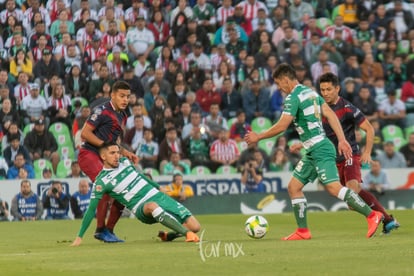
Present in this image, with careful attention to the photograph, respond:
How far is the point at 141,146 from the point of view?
86.0 ft

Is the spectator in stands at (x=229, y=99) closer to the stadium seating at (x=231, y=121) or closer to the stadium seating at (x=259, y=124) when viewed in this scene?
the stadium seating at (x=231, y=121)

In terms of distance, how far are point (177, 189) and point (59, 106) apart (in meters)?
4.21

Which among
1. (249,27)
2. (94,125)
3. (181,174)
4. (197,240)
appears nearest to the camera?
(197,240)

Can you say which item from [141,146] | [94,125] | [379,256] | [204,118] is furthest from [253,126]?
[379,256]

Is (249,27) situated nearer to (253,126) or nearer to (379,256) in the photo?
(253,126)

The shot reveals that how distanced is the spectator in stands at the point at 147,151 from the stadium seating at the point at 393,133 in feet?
17.9

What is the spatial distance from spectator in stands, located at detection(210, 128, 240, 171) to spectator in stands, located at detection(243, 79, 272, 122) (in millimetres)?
1627

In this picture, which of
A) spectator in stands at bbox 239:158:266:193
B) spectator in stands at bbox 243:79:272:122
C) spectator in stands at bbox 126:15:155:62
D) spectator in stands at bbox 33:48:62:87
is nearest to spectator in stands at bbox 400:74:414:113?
spectator in stands at bbox 243:79:272:122

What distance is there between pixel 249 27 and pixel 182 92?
10.4 ft

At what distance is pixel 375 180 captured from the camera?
81.2 feet

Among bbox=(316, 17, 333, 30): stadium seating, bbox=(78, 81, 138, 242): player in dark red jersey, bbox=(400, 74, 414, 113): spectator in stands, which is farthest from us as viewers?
bbox=(316, 17, 333, 30): stadium seating

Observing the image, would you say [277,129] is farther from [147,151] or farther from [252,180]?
[147,151]

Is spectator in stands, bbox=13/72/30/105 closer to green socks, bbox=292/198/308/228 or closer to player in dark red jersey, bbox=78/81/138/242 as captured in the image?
player in dark red jersey, bbox=78/81/138/242

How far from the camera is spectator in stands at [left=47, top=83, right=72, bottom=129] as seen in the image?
26719mm
